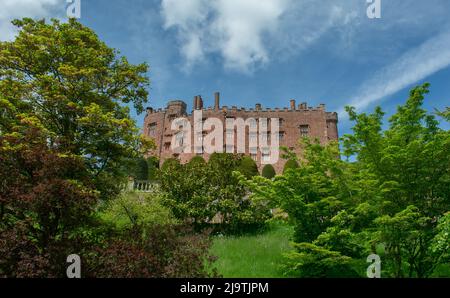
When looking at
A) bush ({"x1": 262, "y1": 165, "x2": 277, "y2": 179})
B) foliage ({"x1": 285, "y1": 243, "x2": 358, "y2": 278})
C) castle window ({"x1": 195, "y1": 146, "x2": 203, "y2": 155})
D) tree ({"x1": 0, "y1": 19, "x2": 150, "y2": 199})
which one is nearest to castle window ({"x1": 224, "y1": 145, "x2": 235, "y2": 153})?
castle window ({"x1": 195, "y1": 146, "x2": 203, "y2": 155})

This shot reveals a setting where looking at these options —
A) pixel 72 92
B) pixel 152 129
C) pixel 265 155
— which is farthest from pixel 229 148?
pixel 72 92

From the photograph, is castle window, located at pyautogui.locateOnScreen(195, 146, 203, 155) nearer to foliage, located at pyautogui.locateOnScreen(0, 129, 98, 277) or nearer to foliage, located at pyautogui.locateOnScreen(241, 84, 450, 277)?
foliage, located at pyautogui.locateOnScreen(241, 84, 450, 277)

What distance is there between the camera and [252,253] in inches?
520

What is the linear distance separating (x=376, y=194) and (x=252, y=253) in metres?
5.82

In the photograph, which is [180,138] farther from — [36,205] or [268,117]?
[36,205]

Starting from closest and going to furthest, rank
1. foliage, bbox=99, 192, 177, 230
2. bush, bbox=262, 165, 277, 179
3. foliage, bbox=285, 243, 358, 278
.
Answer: foliage, bbox=285, 243, 358, 278, foliage, bbox=99, 192, 177, 230, bush, bbox=262, 165, 277, 179

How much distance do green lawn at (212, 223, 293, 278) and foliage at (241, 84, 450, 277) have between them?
1.36m

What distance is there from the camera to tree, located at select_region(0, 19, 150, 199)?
11797mm

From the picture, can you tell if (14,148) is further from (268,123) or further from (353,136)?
(268,123)

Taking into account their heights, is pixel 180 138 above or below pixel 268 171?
above

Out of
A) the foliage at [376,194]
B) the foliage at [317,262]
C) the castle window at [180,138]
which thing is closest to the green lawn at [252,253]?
the foliage at [317,262]
